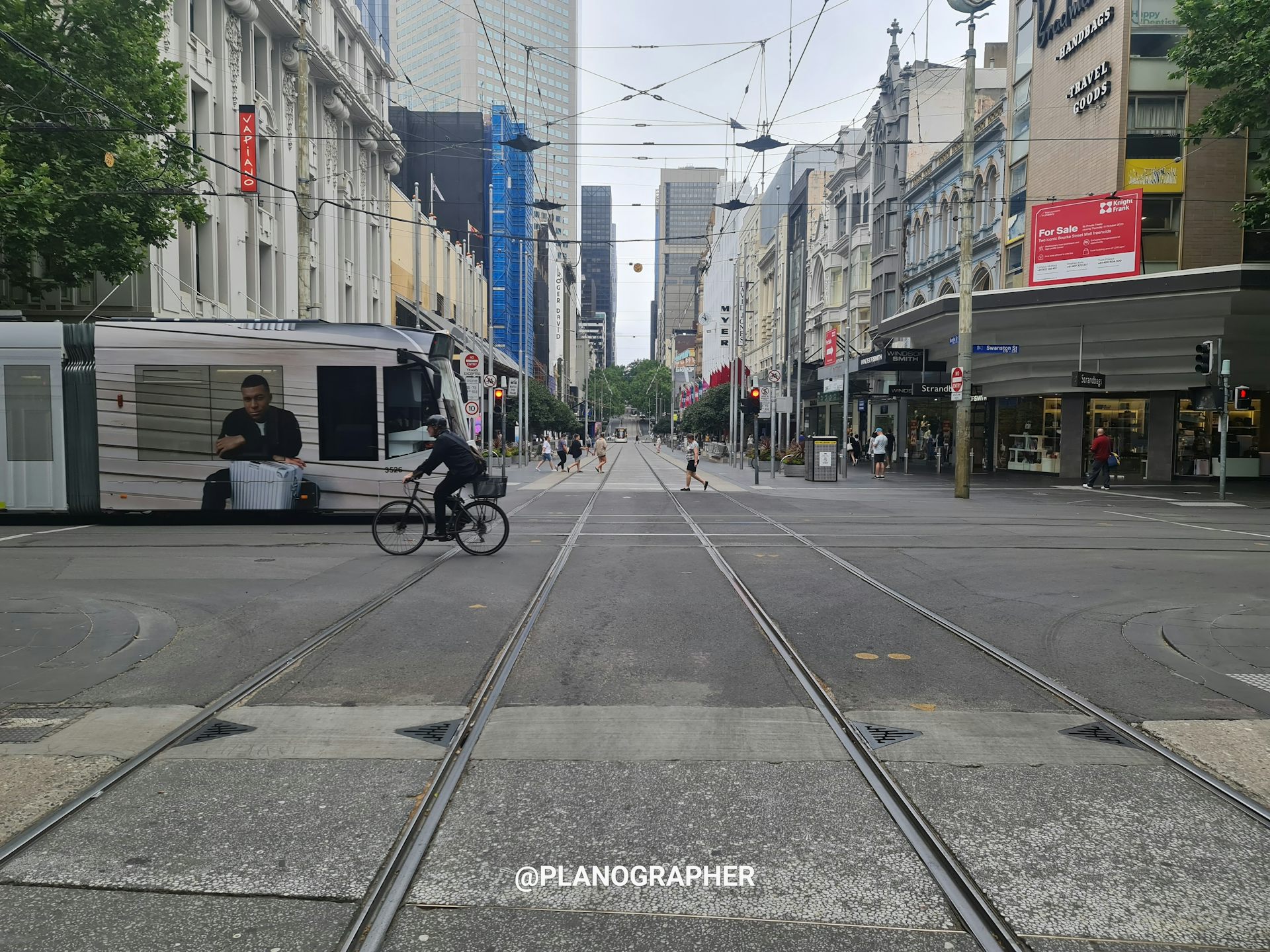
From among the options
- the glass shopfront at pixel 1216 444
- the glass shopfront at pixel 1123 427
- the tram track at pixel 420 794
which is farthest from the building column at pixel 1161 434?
the tram track at pixel 420 794

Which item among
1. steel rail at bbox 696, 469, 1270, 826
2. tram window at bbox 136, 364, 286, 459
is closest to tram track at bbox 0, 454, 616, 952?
steel rail at bbox 696, 469, 1270, 826

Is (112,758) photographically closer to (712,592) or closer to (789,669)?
(789,669)

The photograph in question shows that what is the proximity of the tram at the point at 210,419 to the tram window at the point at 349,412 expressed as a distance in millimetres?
16

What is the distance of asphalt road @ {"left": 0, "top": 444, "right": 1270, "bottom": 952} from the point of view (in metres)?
3.22

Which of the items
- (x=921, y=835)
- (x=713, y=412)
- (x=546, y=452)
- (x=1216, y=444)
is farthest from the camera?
(x=713, y=412)

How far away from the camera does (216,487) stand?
1623cm

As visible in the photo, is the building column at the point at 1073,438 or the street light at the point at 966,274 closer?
the street light at the point at 966,274

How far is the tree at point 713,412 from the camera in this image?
6706 centimetres

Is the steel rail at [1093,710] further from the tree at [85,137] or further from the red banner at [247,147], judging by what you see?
the red banner at [247,147]

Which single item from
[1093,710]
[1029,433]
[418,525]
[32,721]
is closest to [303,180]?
[418,525]

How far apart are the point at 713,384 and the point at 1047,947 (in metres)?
68.6

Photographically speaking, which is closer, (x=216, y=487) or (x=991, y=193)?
(x=216, y=487)

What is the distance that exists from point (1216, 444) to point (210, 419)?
31224mm

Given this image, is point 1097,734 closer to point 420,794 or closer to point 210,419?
point 420,794
